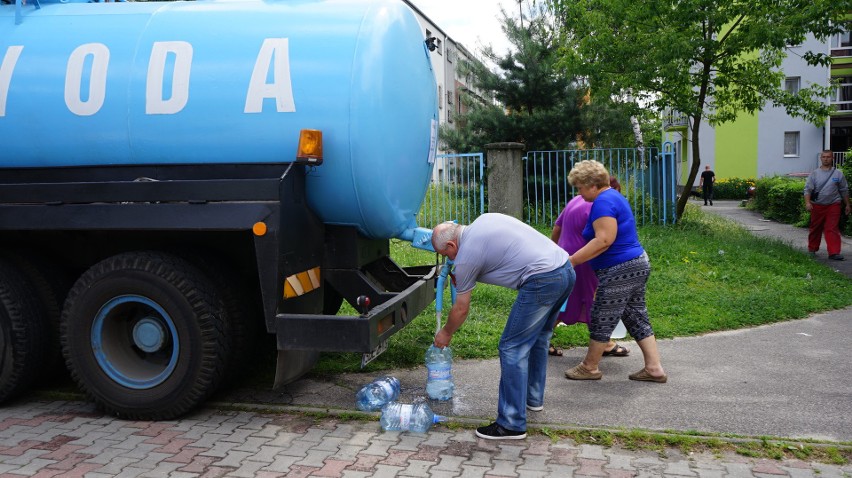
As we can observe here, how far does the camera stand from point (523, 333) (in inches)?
167

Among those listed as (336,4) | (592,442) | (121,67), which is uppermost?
(336,4)

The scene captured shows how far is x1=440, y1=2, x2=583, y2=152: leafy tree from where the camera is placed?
13672 millimetres

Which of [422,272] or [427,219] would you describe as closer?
[422,272]

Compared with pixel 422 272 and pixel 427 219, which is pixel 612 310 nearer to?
pixel 422 272

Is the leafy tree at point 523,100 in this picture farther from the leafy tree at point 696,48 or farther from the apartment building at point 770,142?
the apartment building at point 770,142

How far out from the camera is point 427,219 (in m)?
13.1

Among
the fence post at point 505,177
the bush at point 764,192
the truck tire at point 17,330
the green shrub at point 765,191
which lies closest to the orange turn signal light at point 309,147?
the truck tire at point 17,330

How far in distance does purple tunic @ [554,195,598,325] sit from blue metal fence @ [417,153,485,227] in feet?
23.9

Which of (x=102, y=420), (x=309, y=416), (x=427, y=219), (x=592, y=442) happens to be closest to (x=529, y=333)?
(x=592, y=442)

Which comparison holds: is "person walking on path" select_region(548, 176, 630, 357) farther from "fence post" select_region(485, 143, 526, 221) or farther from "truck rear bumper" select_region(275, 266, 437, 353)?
"fence post" select_region(485, 143, 526, 221)

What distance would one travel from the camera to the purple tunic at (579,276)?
18.0ft

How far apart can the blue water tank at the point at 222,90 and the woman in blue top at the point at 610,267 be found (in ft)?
4.61

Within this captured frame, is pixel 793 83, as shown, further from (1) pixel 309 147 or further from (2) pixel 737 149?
(1) pixel 309 147

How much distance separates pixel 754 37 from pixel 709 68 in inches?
40.7
